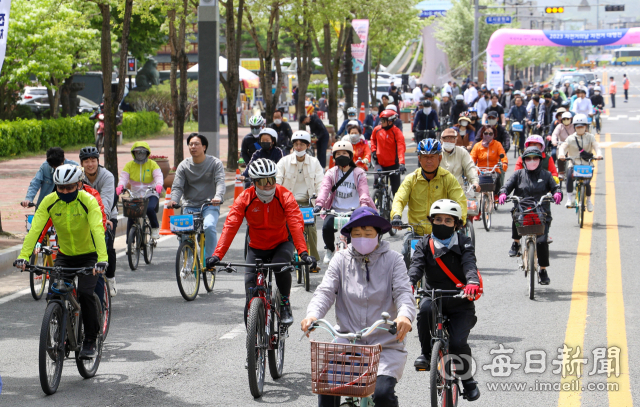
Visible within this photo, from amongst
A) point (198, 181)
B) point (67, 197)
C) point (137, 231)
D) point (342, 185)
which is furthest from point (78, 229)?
point (137, 231)

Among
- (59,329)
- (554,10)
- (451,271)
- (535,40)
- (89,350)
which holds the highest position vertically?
(554,10)

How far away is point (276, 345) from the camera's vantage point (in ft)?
23.9

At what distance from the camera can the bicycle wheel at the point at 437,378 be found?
19.1ft

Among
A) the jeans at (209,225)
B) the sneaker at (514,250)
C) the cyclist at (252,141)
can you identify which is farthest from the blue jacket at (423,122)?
the jeans at (209,225)

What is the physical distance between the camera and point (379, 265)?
5598mm

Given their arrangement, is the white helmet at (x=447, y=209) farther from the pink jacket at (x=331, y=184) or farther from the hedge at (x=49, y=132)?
the hedge at (x=49, y=132)

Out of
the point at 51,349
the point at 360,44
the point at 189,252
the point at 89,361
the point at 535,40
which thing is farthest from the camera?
the point at 535,40

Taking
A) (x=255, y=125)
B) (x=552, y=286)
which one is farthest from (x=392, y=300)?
(x=255, y=125)

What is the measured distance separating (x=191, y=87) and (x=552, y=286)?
34.9m

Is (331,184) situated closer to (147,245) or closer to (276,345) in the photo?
(147,245)

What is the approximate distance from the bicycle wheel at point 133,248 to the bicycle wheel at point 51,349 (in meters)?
5.19

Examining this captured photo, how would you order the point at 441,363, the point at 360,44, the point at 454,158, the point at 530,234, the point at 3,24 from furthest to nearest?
the point at 360,44 < the point at 454,158 < the point at 530,234 < the point at 3,24 < the point at 441,363

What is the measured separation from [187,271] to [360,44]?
927 inches

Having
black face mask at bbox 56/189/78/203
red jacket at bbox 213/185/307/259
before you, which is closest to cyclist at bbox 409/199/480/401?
red jacket at bbox 213/185/307/259
